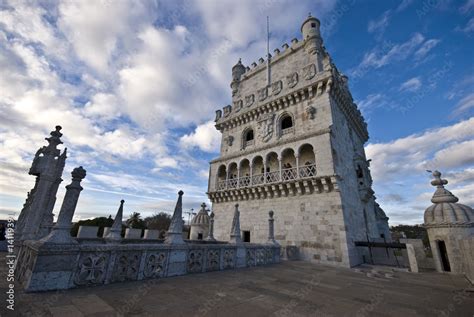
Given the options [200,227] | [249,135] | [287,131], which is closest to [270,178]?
[287,131]

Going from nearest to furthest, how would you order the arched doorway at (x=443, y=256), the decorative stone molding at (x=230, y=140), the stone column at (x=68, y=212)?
1. the stone column at (x=68, y=212)
2. the arched doorway at (x=443, y=256)
3. the decorative stone molding at (x=230, y=140)

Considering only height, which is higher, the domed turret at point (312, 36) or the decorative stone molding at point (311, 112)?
the domed turret at point (312, 36)

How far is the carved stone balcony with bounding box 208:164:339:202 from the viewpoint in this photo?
14727 mm

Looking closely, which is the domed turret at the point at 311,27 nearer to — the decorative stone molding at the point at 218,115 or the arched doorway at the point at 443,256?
the decorative stone molding at the point at 218,115

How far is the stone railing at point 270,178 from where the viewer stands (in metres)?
15.8

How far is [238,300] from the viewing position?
4.59 metres

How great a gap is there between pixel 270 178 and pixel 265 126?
5.44 m

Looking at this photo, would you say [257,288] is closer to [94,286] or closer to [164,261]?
[164,261]

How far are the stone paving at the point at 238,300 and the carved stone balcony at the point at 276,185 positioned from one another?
8.42 m

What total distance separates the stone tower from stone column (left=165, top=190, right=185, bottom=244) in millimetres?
5025

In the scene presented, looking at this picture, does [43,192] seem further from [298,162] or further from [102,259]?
[298,162]

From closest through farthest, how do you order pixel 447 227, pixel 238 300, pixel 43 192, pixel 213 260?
1. pixel 238 300
2. pixel 43 192
3. pixel 213 260
4. pixel 447 227

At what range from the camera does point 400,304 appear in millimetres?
5004

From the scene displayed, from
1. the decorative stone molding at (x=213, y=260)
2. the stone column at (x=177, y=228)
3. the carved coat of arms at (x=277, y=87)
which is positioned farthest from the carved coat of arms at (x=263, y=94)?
the decorative stone molding at (x=213, y=260)
